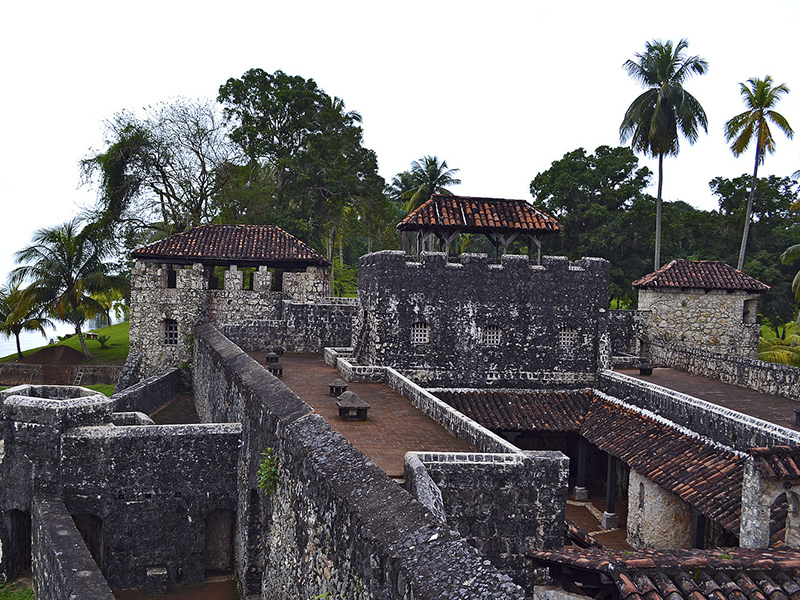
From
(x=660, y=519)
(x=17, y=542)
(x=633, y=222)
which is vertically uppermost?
(x=633, y=222)

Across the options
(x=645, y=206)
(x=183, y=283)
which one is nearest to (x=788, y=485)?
(x=183, y=283)

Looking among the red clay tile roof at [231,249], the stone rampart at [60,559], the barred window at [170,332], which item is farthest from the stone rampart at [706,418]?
the barred window at [170,332]

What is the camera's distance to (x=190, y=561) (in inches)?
476

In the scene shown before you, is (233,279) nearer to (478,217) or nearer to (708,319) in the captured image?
(478,217)

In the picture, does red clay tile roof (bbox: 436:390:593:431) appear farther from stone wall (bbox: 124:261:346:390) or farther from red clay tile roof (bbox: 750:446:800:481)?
stone wall (bbox: 124:261:346:390)

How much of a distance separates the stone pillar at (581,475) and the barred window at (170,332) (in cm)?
1658

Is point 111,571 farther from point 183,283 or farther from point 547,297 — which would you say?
point 183,283

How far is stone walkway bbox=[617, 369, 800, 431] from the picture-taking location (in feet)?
51.4

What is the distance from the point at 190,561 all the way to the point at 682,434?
10.1 m

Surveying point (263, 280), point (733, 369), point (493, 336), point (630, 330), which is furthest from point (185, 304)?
point (733, 369)

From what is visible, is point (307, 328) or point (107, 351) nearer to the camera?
Result: point (307, 328)

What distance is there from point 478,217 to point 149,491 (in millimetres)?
12428

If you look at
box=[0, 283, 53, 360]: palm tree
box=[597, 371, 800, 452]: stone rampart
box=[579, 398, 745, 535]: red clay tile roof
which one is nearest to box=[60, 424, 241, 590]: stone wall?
box=[579, 398, 745, 535]: red clay tile roof

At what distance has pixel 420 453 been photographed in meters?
9.38
